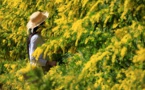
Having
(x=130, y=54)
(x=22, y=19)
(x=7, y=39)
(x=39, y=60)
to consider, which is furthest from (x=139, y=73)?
(x=7, y=39)

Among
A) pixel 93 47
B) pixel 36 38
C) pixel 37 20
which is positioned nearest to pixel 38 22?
pixel 37 20

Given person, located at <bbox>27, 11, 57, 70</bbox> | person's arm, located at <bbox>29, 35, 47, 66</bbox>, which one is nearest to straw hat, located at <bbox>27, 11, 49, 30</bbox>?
person, located at <bbox>27, 11, 57, 70</bbox>

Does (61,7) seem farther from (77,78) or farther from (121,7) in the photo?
(77,78)

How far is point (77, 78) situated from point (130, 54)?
66cm

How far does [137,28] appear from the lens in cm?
498

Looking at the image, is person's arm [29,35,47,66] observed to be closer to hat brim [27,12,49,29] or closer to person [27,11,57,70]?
person [27,11,57,70]

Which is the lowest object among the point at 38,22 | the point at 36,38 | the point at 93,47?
the point at 93,47

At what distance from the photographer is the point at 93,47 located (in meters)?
5.80

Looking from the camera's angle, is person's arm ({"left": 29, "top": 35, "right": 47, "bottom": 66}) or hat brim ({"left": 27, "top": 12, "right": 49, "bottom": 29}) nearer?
person's arm ({"left": 29, "top": 35, "right": 47, "bottom": 66})

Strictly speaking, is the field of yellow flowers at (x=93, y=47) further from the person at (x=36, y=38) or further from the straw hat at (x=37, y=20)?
the straw hat at (x=37, y=20)

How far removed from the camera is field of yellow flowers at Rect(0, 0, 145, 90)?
4750 mm

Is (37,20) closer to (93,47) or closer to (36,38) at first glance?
(36,38)

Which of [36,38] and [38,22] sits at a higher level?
[38,22]

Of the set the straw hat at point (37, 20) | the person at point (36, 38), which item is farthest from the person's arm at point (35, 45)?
the straw hat at point (37, 20)
